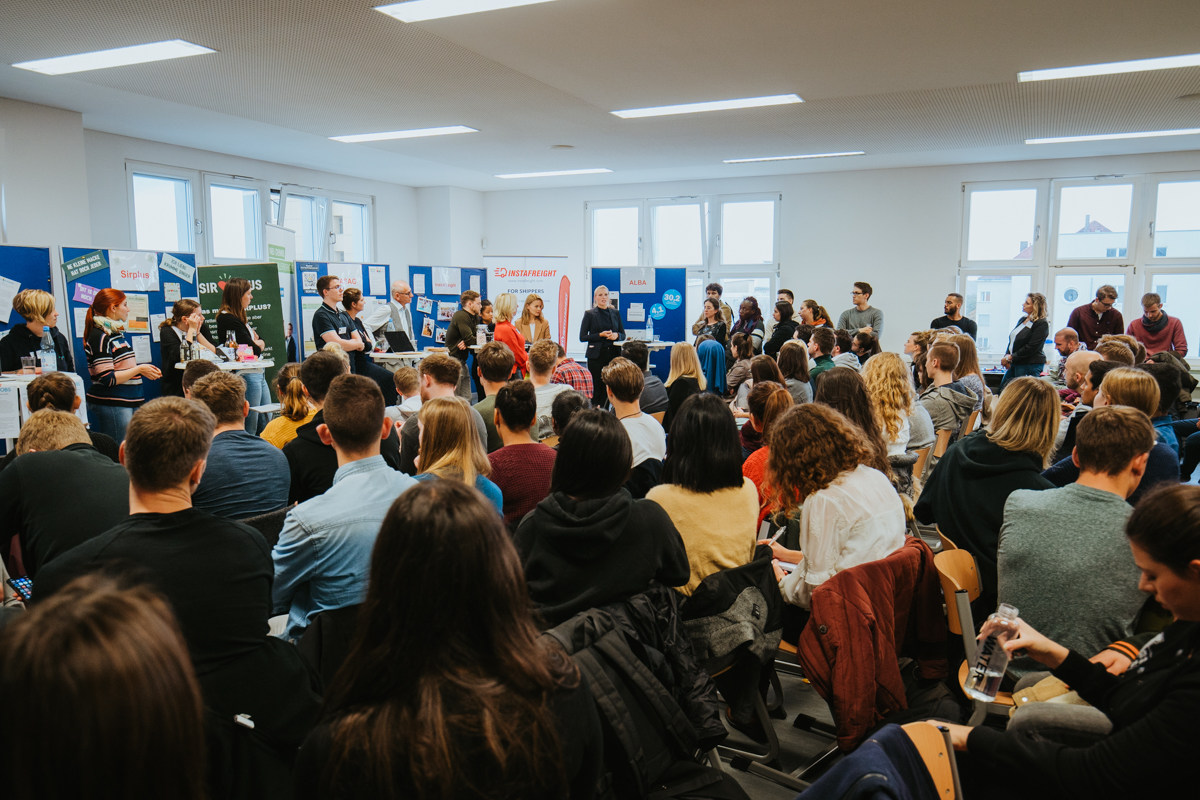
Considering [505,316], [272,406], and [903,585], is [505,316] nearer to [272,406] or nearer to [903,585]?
[272,406]

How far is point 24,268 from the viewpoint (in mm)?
6273

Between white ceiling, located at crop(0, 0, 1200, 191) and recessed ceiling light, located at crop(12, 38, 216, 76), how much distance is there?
13cm

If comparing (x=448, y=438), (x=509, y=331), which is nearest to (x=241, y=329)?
(x=509, y=331)

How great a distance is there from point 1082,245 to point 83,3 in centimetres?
1152

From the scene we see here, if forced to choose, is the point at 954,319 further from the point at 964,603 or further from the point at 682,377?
the point at 964,603

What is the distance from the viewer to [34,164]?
734 cm

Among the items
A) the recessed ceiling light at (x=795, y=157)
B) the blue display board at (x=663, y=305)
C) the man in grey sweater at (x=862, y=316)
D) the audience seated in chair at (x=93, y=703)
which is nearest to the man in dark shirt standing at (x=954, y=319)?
the man in grey sweater at (x=862, y=316)

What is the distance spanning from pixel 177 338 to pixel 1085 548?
6.27 meters

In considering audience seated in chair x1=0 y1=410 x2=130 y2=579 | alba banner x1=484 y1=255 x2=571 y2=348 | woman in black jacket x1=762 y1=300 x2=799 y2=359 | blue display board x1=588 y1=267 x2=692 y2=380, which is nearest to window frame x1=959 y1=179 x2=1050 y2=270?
blue display board x1=588 y1=267 x2=692 y2=380

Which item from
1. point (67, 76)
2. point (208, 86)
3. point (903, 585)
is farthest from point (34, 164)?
point (903, 585)

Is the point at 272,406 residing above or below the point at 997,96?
below

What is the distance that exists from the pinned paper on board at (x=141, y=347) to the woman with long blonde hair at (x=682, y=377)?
5.00m

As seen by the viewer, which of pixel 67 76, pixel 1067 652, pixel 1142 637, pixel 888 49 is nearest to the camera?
pixel 1067 652

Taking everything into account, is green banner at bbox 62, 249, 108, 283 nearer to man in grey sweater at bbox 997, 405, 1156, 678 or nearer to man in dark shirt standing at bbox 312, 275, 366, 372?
man in dark shirt standing at bbox 312, 275, 366, 372
